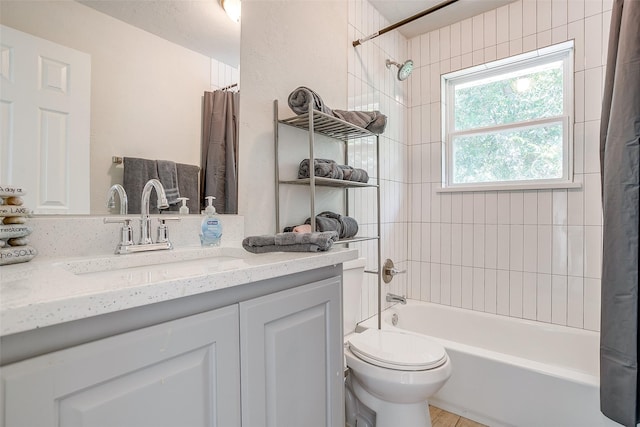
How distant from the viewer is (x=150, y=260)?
3.19ft

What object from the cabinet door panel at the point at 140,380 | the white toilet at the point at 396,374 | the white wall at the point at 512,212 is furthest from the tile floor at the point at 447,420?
the cabinet door panel at the point at 140,380

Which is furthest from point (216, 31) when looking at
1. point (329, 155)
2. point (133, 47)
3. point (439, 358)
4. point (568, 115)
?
point (568, 115)

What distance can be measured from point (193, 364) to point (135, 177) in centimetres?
70

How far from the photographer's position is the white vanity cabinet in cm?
44

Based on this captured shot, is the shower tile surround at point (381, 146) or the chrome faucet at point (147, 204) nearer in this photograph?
the chrome faucet at point (147, 204)

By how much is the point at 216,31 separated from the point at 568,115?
205 centimetres

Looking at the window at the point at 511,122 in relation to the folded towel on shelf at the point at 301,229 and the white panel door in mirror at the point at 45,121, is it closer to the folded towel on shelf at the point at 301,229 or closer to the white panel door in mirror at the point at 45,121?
the folded towel on shelf at the point at 301,229

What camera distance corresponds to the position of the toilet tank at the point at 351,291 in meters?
1.63

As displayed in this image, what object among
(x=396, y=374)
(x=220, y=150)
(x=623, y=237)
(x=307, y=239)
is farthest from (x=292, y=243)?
(x=623, y=237)

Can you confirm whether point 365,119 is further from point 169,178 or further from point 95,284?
point 95,284

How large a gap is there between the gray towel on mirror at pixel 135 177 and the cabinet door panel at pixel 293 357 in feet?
2.00

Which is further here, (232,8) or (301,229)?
(301,229)

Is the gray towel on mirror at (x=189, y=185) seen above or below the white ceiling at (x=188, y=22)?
below

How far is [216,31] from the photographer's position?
125cm
